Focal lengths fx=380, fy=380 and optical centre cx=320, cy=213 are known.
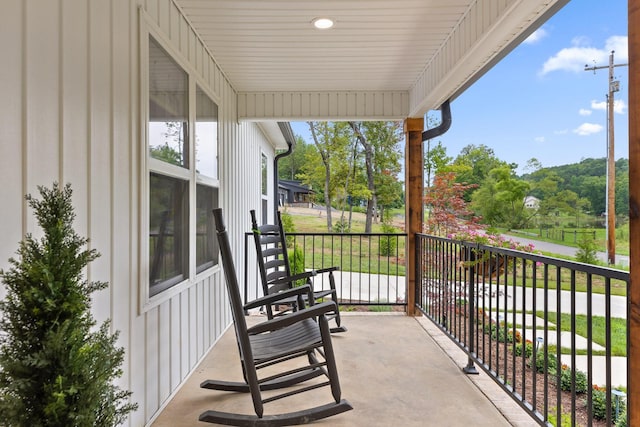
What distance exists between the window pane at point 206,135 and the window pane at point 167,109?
0.26 m

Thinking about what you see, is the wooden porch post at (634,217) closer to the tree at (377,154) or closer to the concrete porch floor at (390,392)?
the concrete porch floor at (390,392)

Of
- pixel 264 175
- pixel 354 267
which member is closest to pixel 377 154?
pixel 354 267

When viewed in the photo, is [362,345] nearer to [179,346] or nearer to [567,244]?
[179,346]

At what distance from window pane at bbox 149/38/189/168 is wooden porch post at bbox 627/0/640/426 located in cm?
218

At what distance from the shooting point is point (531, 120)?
8102mm

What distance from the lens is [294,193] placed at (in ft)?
35.5

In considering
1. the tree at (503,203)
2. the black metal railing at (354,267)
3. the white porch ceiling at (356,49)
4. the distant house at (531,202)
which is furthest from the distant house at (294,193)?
the white porch ceiling at (356,49)

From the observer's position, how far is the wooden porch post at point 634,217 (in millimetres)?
1262

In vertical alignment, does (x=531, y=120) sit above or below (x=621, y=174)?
above

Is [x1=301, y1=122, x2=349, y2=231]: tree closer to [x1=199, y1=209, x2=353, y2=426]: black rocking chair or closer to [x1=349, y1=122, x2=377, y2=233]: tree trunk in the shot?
[x1=349, y1=122, x2=377, y2=233]: tree trunk

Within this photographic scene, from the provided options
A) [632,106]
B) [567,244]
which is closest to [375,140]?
[567,244]

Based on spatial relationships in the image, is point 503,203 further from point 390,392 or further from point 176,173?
point 176,173

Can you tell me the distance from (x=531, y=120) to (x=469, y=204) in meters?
4.06

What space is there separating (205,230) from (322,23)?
6.06ft
